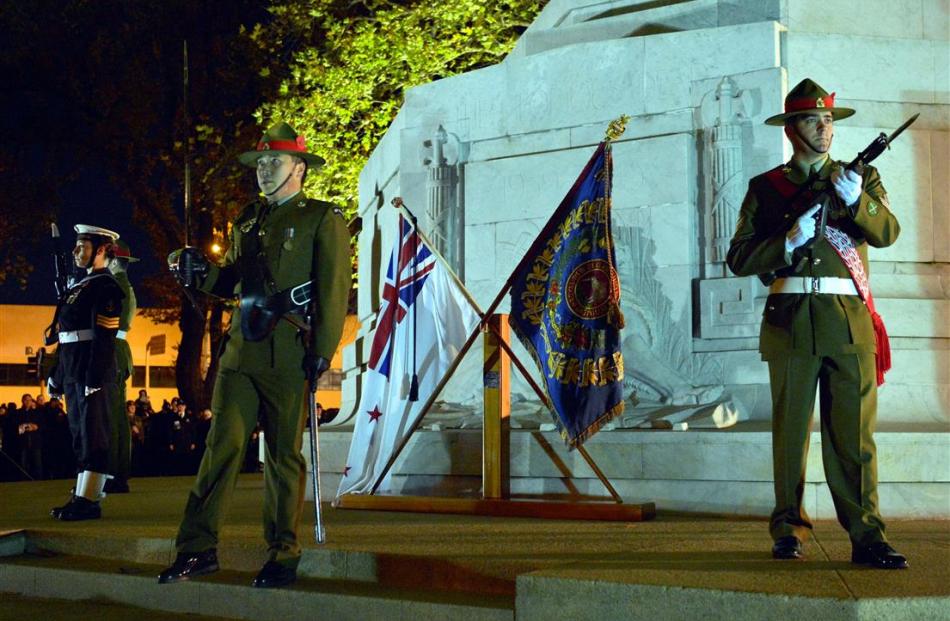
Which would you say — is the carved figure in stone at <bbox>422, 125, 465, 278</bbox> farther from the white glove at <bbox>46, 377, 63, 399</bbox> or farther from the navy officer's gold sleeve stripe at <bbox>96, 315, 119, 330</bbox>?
the white glove at <bbox>46, 377, 63, 399</bbox>

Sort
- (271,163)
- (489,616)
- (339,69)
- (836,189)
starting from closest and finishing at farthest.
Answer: (489,616), (836,189), (271,163), (339,69)

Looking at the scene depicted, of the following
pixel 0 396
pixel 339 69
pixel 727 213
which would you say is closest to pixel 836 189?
pixel 727 213

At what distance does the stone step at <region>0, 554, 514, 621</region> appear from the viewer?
5172 millimetres

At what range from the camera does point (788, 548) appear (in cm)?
535

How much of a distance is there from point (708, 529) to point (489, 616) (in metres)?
2.18

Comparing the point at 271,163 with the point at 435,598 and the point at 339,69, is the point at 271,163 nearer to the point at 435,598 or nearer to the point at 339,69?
the point at 435,598

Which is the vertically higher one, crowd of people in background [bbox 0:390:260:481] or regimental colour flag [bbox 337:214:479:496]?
regimental colour flag [bbox 337:214:479:496]

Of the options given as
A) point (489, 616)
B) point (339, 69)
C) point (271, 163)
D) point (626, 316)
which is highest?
point (339, 69)

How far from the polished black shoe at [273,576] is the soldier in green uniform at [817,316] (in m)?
2.27

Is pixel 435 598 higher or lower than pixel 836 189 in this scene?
lower

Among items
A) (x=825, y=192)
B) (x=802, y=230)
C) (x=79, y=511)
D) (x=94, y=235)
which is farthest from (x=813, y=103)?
(x=94, y=235)

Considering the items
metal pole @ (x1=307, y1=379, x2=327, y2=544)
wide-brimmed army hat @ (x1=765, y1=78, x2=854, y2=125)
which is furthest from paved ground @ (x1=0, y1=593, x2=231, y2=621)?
wide-brimmed army hat @ (x1=765, y1=78, x2=854, y2=125)

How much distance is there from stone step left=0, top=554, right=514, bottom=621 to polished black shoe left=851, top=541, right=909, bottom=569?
150cm

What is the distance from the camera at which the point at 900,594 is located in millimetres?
4293
